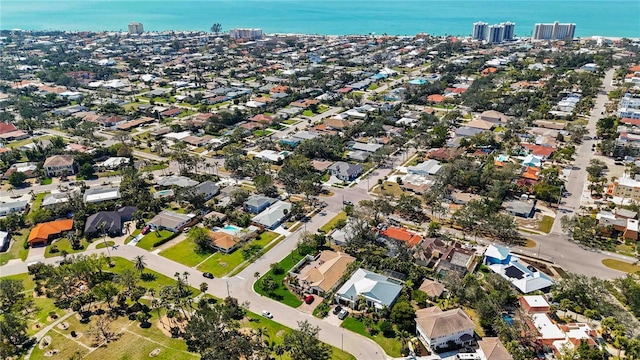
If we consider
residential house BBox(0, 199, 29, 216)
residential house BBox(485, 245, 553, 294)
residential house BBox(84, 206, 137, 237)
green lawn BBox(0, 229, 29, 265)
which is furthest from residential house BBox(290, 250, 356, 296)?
residential house BBox(0, 199, 29, 216)

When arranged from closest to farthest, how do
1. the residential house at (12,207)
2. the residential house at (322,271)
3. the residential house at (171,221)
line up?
the residential house at (322,271) < the residential house at (171,221) < the residential house at (12,207)

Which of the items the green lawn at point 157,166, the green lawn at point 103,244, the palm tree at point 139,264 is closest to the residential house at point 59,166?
the green lawn at point 157,166

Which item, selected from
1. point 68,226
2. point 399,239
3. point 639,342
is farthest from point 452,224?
point 68,226

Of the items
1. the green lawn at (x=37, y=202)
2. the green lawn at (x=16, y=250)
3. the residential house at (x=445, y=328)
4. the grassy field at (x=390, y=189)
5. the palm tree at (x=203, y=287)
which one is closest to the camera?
the residential house at (x=445, y=328)

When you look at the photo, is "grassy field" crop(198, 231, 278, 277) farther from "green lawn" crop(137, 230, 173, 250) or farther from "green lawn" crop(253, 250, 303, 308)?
"green lawn" crop(137, 230, 173, 250)

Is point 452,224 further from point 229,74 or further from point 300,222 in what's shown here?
point 229,74

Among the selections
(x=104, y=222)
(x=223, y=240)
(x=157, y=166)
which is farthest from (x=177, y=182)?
(x=223, y=240)

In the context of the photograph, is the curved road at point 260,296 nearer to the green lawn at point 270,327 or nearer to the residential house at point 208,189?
the green lawn at point 270,327

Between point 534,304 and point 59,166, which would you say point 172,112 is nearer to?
point 59,166
